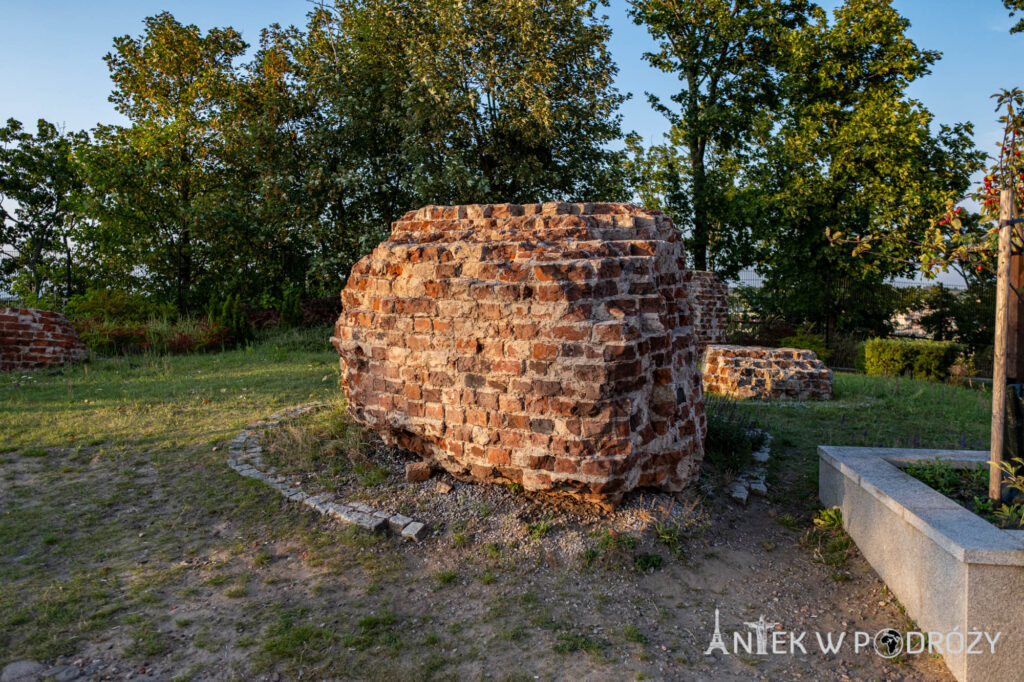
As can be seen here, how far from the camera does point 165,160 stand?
1698 centimetres

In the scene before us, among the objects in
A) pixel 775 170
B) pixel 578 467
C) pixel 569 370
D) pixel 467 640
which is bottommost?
pixel 467 640

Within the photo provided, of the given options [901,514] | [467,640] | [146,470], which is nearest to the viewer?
[467,640]

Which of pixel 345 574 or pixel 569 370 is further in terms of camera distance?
pixel 569 370

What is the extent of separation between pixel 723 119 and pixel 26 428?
20.1 m

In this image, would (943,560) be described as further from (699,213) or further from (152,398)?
(699,213)

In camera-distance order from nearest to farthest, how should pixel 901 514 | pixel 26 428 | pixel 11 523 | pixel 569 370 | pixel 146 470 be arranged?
pixel 901 514 → pixel 569 370 → pixel 11 523 → pixel 146 470 → pixel 26 428

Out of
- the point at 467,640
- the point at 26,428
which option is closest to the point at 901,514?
the point at 467,640

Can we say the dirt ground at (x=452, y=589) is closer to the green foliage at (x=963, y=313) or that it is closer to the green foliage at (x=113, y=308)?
the green foliage at (x=113, y=308)

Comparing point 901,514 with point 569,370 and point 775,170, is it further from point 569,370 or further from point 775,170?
point 775,170

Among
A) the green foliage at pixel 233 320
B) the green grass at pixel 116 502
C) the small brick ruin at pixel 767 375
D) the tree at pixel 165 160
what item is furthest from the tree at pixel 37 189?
the small brick ruin at pixel 767 375

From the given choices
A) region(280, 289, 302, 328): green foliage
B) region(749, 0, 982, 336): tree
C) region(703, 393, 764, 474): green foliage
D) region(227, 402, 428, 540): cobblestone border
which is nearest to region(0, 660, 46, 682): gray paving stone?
region(227, 402, 428, 540): cobblestone border

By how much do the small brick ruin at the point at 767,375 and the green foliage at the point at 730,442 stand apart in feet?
9.23

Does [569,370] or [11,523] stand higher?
[569,370]

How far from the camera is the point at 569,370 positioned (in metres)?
3.78
